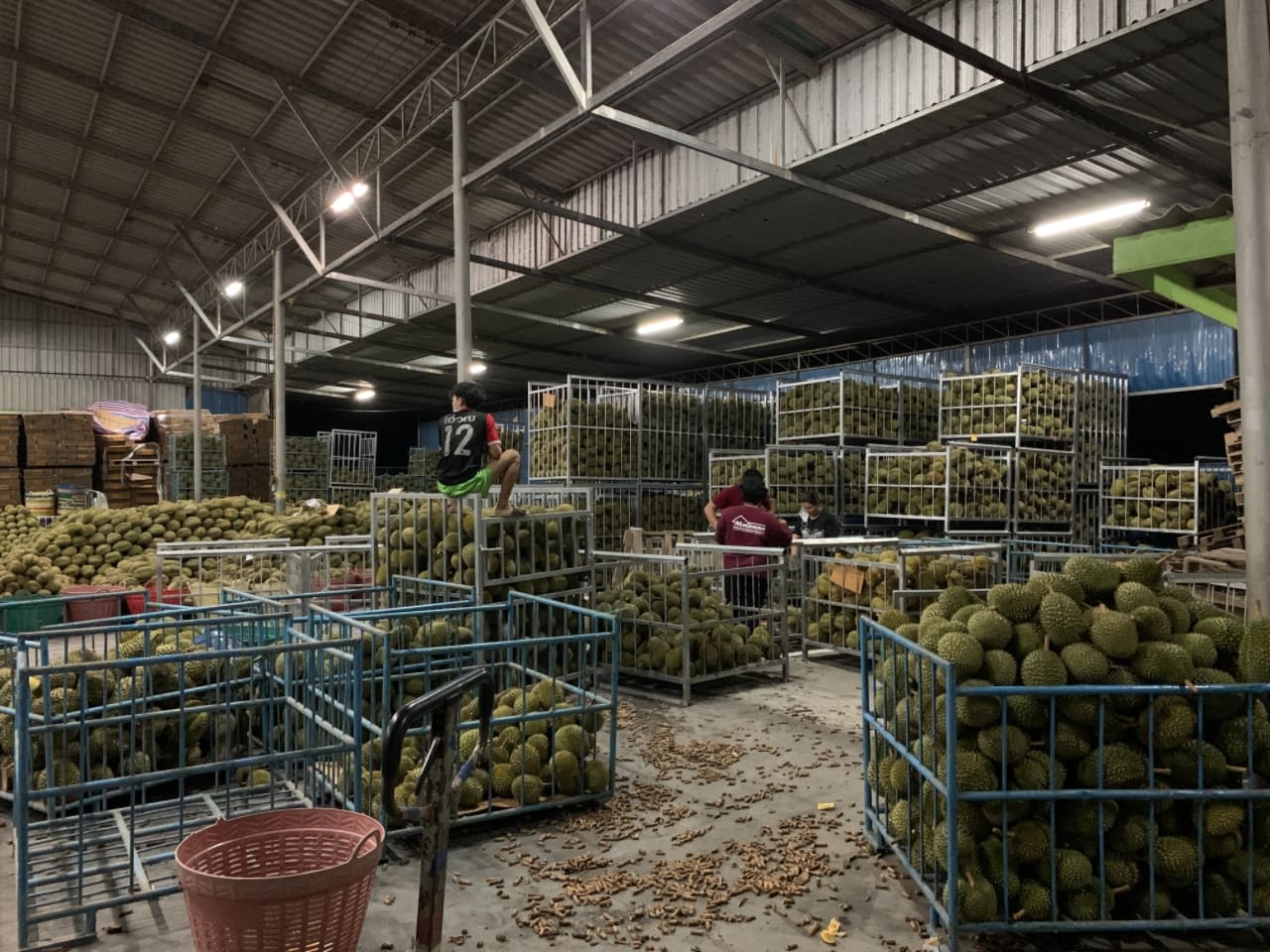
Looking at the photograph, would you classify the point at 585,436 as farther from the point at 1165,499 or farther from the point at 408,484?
the point at 408,484

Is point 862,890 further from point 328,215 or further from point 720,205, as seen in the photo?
point 328,215

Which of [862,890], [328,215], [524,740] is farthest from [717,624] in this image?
[328,215]

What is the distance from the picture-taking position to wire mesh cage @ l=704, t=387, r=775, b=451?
14.9 metres

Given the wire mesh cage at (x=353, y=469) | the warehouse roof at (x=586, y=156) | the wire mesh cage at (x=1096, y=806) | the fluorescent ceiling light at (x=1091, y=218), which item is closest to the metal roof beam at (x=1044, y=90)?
the warehouse roof at (x=586, y=156)

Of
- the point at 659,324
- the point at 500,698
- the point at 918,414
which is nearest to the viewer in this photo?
the point at 500,698

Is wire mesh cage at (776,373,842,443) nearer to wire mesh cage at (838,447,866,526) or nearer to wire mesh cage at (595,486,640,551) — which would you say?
wire mesh cage at (838,447,866,526)

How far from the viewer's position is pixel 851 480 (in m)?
12.8

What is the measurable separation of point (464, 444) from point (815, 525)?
18.1ft

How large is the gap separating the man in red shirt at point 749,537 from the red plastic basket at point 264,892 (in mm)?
5104

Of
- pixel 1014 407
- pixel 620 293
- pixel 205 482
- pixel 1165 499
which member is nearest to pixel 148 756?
pixel 1014 407

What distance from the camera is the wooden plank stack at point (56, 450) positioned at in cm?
1752

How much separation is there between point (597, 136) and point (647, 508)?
5.82 metres

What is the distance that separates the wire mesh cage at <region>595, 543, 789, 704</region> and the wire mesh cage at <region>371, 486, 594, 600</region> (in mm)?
434

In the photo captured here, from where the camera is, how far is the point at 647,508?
555 inches
